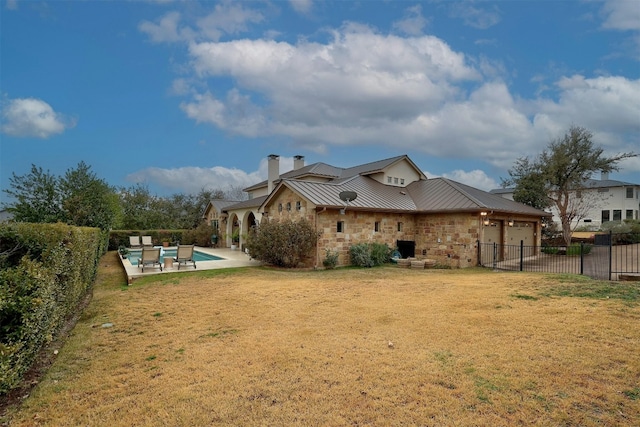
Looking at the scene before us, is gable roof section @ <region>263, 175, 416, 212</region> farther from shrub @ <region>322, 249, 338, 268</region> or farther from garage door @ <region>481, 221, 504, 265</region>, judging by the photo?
garage door @ <region>481, 221, 504, 265</region>

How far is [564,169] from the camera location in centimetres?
2409

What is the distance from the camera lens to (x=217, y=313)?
7.72 meters

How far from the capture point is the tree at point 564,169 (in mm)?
23719

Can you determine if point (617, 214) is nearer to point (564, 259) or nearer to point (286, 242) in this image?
point (564, 259)

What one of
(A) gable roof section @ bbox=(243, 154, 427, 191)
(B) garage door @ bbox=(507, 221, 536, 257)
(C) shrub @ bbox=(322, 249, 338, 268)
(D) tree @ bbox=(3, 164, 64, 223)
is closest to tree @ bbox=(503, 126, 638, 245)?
(B) garage door @ bbox=(507, 221, 536, 257)

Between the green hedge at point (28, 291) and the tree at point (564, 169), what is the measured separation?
96.6 feet

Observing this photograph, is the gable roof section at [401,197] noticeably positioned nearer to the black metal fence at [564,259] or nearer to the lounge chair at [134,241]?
the black metal fence at [564,259]

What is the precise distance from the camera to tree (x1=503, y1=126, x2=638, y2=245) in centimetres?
2372

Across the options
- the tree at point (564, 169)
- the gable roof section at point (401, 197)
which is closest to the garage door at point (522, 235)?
the gable roof section at point (401, 197)

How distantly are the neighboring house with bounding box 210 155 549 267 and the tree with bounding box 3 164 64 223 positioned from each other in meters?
11.1

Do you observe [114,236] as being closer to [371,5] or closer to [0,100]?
[0,100]

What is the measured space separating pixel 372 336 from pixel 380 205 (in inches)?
495

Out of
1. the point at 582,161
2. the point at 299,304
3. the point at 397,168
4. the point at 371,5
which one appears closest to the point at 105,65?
the point at 371,5

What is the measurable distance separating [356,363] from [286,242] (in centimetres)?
Result: 1122
